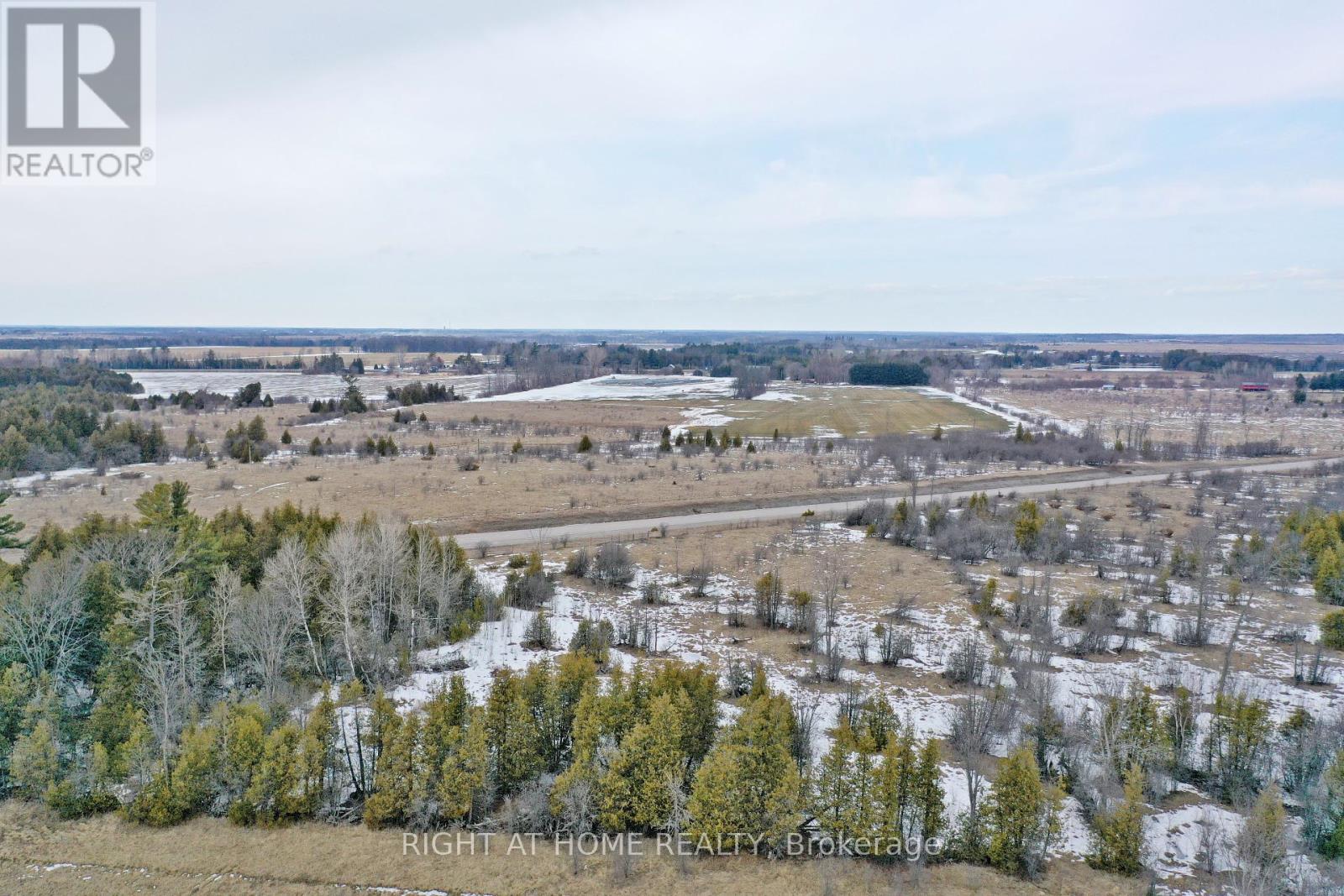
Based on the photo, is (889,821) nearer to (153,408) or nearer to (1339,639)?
(1339,639)

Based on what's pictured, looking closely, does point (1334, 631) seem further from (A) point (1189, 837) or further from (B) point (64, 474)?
(B) point (64, 474)

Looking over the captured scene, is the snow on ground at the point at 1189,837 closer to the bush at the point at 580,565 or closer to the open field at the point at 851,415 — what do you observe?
the bush at the point at 580,565

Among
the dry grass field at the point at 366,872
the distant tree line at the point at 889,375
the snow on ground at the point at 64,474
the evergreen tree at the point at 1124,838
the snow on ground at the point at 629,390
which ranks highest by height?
the distant tree line at the point at 889,375

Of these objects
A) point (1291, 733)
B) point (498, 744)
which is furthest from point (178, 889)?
point (1291, 733)

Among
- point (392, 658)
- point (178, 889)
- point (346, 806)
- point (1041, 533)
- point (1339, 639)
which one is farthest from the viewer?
point (1041, 533)

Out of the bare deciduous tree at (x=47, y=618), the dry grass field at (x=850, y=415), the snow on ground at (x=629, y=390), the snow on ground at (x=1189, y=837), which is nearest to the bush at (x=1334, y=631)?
the snow on ground at (x=1189, y=837)

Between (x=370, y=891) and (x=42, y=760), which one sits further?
(x=42, y=760)
